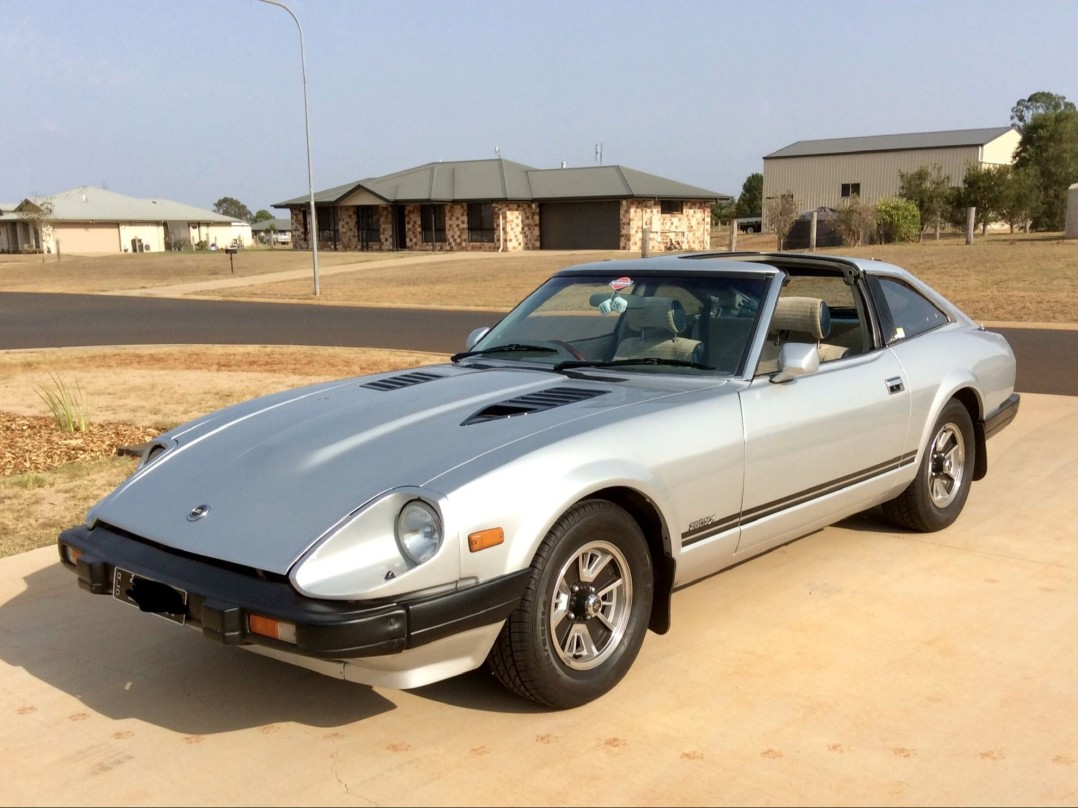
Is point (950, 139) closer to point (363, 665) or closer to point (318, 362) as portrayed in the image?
point (318, 362)

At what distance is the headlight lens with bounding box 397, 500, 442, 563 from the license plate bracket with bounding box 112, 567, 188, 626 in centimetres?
72

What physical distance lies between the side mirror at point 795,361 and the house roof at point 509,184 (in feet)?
154

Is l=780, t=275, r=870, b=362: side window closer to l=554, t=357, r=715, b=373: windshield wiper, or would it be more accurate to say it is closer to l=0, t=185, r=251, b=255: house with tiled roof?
A: l=554, t=357, r=715, b=373: windshield wiper

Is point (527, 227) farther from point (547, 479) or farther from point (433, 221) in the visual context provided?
point (547, 479)

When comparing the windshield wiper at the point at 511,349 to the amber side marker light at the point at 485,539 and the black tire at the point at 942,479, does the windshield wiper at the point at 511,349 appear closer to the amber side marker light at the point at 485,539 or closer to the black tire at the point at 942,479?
the amber side marker light at the point at 485,539

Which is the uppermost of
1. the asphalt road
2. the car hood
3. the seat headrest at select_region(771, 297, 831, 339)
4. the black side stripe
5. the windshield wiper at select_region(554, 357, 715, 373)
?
the seat headrest at select_region(771, 297, 831, 339)

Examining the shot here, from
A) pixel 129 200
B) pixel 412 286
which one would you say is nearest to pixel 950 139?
pixel 412 286

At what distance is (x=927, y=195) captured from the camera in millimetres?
48500

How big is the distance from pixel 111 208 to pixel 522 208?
3716 centimetres

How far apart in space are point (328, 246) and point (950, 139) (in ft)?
122

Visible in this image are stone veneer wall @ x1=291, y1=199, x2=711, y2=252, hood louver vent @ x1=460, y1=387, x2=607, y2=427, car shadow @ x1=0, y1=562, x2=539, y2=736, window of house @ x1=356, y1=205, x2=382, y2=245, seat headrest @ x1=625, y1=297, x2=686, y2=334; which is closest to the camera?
car shadow @ x1=0, y1=562, x2=539, y2=736

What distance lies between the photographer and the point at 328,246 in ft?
196

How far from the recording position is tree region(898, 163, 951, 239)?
48.5 m

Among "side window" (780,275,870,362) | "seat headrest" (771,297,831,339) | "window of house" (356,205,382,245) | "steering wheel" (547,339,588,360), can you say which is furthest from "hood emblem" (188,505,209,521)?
"window of house" (356,205,382,245)
